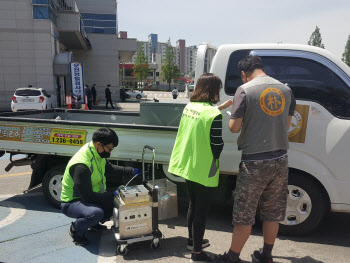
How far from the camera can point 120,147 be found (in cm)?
410

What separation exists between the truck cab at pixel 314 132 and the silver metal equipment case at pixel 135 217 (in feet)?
5.02

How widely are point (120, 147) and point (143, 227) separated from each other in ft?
3.89

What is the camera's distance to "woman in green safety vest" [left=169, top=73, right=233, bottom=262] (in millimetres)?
2857

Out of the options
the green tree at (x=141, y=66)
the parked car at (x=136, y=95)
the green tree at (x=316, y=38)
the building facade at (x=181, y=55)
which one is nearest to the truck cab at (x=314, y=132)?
the parked car at (x=136, y=95)

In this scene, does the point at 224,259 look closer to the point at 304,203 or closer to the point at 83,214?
the point at 304,203

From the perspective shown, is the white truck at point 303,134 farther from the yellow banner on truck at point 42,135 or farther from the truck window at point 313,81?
the yellow banner on truck at point 42,135

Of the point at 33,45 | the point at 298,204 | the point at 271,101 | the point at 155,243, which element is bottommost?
the point at 155,243

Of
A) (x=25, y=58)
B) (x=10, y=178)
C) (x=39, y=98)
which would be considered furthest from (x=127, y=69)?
(x=10, y=178)

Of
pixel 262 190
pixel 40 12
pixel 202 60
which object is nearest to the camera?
pixel 262 190

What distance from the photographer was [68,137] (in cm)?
428

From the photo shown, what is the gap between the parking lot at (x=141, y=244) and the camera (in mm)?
3256

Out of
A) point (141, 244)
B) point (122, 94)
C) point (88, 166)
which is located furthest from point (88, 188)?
point (122, 94)

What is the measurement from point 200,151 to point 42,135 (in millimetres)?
2534

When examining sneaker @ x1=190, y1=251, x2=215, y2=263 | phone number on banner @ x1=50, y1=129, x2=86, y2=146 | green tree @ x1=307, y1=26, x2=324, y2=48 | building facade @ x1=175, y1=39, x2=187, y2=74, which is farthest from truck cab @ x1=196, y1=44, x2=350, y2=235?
building facade @ x1=175, y1=39, x2=187, y2=74
